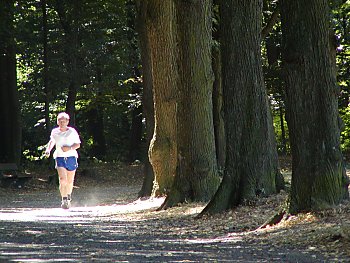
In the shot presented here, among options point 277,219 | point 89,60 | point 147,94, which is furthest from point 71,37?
point 277,219

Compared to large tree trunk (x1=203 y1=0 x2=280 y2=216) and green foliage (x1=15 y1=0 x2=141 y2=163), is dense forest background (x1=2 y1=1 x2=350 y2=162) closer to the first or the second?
green foliage (x1=15 y1=0 x2=141 y2=163)

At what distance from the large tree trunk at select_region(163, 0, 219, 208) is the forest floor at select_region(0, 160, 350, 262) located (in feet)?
1.93

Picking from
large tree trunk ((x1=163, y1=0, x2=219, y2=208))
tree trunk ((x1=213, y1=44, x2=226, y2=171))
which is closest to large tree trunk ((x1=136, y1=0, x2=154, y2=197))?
large tree trunk ((x1=163, y1=0, x2=219, y2=208))

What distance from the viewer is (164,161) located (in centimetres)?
2005

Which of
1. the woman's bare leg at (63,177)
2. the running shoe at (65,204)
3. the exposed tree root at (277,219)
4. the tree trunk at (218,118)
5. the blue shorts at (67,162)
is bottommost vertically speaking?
the exposed tree root at (277,219)

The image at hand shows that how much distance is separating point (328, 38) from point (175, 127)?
27.3 ft

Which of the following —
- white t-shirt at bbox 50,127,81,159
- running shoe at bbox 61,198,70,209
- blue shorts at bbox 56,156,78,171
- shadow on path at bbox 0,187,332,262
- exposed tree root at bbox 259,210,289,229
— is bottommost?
shadow on path at bbox 0,187,332,262

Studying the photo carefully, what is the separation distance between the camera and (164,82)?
19.8m

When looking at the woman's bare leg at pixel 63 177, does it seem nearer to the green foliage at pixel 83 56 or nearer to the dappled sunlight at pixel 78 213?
the dappled sunlight at pixel 78 213

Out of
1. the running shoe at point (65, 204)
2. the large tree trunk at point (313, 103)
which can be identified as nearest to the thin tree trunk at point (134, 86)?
the running shoe at point (65, 204)

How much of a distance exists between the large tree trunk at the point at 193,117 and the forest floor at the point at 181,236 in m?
0.59

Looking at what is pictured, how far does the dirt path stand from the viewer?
357 inches

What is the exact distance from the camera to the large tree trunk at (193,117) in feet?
57.8

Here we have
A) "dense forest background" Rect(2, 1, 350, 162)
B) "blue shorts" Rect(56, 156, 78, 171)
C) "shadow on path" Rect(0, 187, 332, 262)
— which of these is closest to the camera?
"shadow on path" Rect(0, 187, 332, 262)
